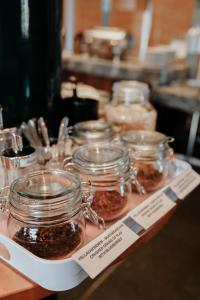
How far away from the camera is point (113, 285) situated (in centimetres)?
124

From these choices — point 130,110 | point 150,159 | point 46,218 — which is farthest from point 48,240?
point 130,110

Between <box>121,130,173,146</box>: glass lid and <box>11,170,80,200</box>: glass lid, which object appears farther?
<box>121,130,173,146</box>: glass lid

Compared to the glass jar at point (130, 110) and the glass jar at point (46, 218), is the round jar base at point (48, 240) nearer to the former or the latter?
the glass jar at point (46, 218)

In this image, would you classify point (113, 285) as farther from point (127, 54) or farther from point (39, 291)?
point (127, 54)

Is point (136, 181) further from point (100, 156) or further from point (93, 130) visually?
point (93, 130)

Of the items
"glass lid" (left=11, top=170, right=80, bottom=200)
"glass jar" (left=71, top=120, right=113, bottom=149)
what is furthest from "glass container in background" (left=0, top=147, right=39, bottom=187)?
"glass jar" (left=71, top=120, right=113, bottom=149)

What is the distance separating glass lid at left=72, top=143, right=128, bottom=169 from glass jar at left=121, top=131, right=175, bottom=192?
0.06 m

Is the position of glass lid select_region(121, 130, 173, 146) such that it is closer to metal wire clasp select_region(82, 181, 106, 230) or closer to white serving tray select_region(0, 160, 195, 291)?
metal wire clasp select_region(82, 181, 106, 230)

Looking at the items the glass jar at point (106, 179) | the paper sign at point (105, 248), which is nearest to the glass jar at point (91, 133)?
the glass jar at point (106, 179)

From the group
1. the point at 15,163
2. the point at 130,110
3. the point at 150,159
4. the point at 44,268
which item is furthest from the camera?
the point at 130,110

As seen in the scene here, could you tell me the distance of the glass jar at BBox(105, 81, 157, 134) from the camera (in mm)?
955

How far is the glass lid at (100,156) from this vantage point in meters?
0.62

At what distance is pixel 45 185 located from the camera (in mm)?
547

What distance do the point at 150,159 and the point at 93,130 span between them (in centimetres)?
17
